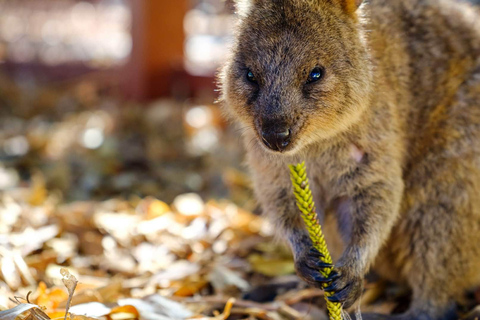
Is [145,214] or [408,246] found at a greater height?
[408,246]

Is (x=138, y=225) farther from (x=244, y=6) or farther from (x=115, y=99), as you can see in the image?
(x=115, y=99)

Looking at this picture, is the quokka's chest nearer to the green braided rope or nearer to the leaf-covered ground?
the green braided rope

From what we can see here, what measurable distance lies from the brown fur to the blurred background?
1.50 meters

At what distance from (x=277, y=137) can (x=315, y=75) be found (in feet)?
1.33

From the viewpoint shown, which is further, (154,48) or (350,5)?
(154,48)

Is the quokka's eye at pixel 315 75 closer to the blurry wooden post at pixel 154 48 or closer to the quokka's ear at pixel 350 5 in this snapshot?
the quokka's ear at pixel 350 5

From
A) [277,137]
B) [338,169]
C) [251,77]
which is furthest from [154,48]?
[277,137]

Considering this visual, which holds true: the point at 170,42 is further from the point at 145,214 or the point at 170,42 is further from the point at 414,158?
the point at 414,158

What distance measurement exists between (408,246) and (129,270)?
5.76ft

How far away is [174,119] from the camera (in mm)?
6535

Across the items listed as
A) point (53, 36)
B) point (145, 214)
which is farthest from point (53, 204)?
point (53, 36)

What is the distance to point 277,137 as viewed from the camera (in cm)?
260

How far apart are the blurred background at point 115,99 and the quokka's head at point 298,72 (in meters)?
1.53

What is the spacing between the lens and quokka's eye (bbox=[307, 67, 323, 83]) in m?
2.78
